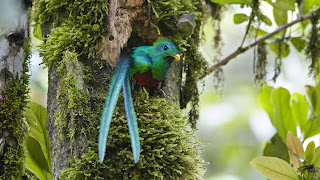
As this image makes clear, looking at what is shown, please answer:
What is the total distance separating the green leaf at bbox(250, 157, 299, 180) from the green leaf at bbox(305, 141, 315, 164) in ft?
0.40

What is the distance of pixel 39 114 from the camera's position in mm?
2184

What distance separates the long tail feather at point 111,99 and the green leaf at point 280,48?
5.60ft

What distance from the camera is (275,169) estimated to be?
2025 millimetres

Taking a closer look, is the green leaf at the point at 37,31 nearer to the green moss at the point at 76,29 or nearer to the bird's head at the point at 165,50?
the green moss at the point at 76,29

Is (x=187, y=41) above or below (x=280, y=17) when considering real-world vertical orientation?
below

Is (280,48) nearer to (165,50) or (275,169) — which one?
(275,169)

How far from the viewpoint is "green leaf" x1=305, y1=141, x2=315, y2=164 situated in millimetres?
2043

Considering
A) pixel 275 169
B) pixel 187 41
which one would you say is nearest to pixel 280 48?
pixel 187 41

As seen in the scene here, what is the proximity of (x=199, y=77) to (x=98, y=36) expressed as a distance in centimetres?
83

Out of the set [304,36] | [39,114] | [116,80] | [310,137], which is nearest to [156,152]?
[116,80]

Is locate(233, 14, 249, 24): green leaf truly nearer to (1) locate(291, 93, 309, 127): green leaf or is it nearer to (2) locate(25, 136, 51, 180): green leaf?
(1) locate(291, 93, 309, 127): green leaf

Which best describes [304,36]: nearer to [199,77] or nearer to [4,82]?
[199,77]

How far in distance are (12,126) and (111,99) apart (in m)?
0.49

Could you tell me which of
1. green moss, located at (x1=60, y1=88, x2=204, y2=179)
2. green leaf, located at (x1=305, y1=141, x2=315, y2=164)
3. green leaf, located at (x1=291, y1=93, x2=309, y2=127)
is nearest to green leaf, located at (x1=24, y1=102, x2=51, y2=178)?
green moss, located at (x1=60, y1=88, x2=204, y2=179)
